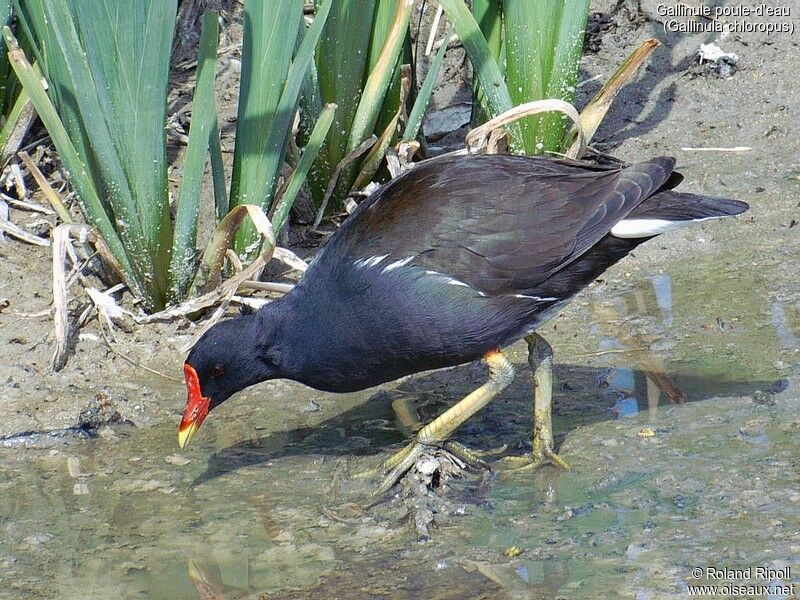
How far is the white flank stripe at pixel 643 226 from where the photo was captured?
393 centimetres

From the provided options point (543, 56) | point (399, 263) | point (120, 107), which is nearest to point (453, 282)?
point (399, 263)

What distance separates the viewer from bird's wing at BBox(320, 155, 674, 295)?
385cm

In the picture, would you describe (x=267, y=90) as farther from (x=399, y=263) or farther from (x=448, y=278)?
(x=448, y=278)

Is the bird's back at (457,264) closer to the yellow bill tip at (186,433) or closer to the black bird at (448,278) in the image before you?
the black bird at (448,278)

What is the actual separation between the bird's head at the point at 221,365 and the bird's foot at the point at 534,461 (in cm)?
88

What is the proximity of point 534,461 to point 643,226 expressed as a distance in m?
0.87

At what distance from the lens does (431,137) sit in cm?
618

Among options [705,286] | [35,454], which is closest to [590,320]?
[705,286]

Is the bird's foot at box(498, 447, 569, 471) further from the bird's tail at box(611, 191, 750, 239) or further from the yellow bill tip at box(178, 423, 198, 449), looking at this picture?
the yellow bill tip at box(178, 423, 198, 449)

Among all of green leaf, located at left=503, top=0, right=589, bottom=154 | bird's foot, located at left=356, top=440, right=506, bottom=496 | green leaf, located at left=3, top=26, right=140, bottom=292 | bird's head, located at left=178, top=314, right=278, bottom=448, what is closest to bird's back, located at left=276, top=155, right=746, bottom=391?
bird's head, located at left=178, top=314, right=278, bottom=448

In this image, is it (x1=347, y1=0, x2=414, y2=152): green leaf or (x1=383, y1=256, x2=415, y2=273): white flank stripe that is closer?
(x1=383, y1=256, x2=415, y2=273): white flank stripe

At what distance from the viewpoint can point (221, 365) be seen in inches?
158

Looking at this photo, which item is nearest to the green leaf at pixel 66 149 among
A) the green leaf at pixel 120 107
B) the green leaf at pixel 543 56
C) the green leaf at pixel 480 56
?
the green leaf at pixel 120 107

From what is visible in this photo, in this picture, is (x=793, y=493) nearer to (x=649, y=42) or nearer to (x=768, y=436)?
(x=768, y=436)
